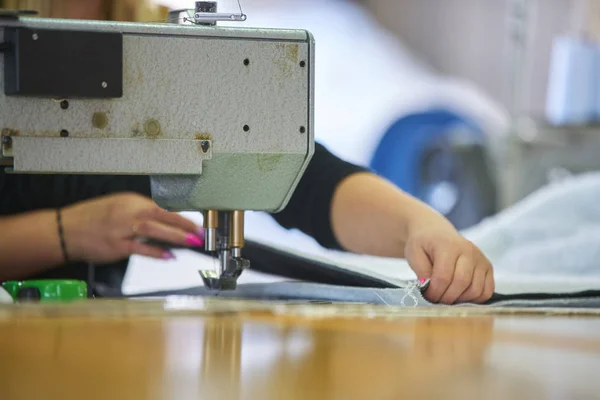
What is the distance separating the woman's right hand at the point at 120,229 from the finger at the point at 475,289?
22.2 inches

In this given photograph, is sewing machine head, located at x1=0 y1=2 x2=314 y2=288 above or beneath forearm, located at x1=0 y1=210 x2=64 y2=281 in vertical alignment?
above

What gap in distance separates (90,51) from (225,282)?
1.29 feet

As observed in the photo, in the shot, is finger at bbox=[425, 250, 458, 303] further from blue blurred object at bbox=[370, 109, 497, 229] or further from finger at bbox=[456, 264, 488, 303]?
blue blurred object at bbox=[370, 109, 497, 229]

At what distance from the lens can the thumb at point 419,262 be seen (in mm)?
1405

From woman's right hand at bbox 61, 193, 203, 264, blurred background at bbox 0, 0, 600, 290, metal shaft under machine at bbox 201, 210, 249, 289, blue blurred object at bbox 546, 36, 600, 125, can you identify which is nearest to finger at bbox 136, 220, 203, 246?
woman's right hand at bbox 61, 193, 203, 264

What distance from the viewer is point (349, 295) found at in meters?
1.33

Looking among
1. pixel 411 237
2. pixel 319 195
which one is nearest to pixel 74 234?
pixel 319 195

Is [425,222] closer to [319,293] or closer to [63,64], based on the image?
[319,293]

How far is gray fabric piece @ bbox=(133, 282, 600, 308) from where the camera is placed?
1293mm

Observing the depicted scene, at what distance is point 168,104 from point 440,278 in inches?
18.1

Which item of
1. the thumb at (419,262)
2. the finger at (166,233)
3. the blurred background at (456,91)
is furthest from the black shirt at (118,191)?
the blurred background at (456,91)

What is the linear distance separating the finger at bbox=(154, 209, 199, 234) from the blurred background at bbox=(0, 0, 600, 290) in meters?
2.32

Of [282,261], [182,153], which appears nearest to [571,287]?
[282,261]

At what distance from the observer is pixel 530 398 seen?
0.55 meters
